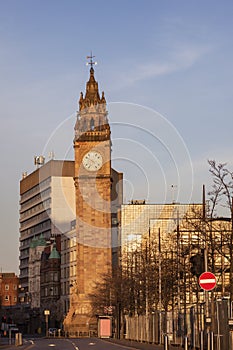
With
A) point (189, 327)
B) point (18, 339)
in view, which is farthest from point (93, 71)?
point (189, 327)

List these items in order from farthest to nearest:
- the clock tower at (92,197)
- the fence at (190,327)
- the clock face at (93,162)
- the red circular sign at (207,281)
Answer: the clock face at (93,162), the clock tower at (92,197), the fence at (190,327), the red circular sign at (207,281)

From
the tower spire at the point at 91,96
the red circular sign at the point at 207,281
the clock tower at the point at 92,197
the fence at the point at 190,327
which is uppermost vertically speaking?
the tower spire at the point at 91,96

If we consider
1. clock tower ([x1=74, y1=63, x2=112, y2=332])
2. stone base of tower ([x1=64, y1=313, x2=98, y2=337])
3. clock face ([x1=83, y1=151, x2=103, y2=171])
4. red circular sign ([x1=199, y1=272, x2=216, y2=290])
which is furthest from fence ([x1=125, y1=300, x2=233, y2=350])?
clock face ([x1=83, y1=151, x2=103, y2=171])

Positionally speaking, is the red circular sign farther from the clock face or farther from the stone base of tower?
the clock face

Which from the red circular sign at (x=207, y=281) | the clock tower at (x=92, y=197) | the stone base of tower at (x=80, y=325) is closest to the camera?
the red circular sign at (x=207, y=281)

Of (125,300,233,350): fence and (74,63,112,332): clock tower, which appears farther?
(74,63,112,332): clock tower

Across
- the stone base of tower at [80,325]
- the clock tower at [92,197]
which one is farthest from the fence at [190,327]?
the clock tower at [92,197]

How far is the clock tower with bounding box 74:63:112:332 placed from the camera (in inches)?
6339

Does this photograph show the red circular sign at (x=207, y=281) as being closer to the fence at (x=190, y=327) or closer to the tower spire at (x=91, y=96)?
the fence at (x=190, y=327)

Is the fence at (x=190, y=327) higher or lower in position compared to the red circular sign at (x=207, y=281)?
lower

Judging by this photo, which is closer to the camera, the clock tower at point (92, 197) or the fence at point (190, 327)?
the fence at point (190, 327)

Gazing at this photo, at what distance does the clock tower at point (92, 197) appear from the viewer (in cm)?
16100

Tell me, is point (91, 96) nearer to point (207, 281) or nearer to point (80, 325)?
point (80, 325)

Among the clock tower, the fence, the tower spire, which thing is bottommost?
the fence
